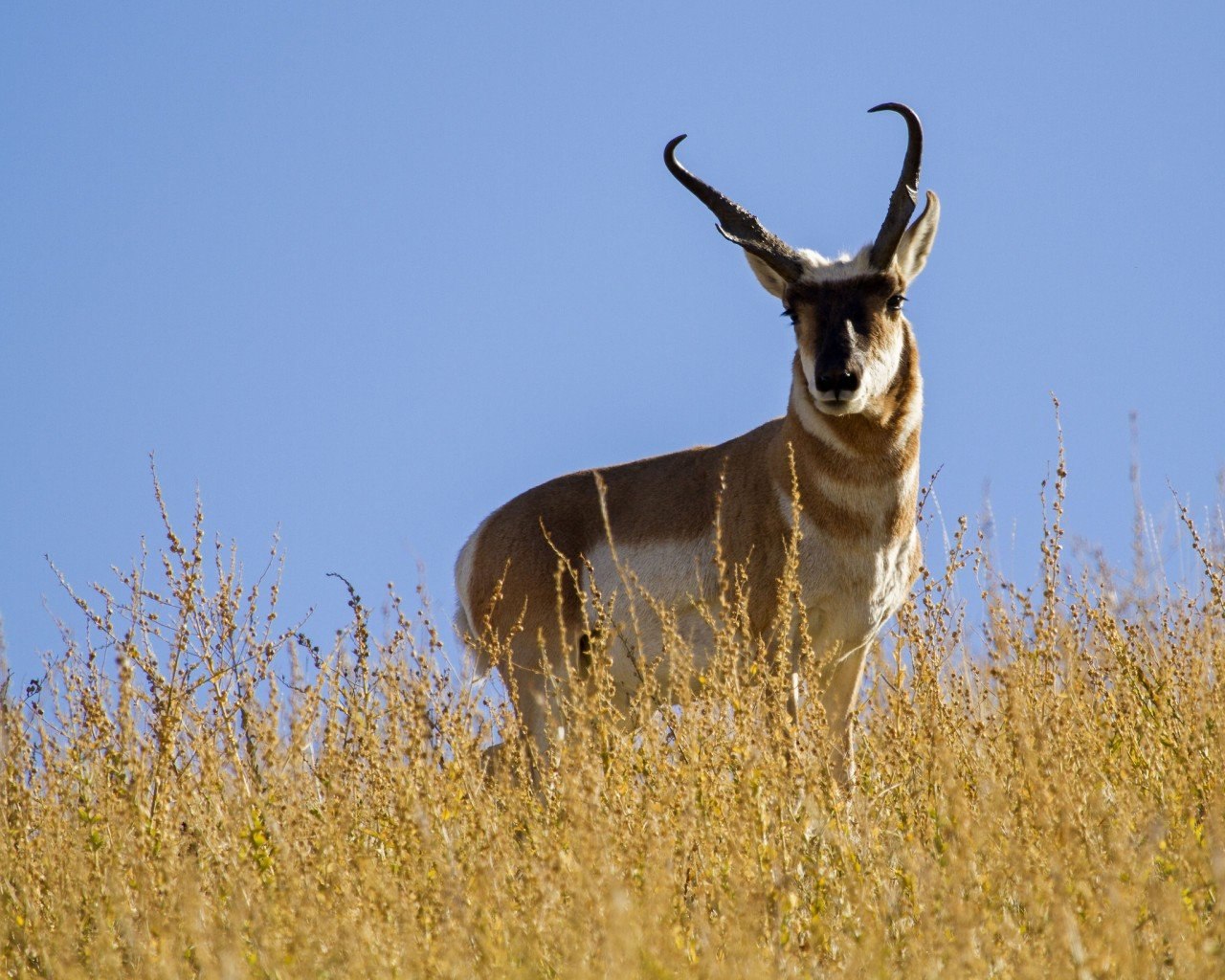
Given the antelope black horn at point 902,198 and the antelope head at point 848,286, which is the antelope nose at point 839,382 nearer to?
the antelope head at point 848,286

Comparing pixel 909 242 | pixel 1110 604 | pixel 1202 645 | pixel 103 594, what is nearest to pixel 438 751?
pixel 103 594

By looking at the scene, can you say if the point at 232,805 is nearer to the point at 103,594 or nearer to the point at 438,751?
the point at 438,751

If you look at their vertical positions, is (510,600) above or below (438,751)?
above

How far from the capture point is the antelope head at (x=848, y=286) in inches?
250

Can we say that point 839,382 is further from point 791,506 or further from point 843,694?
point 843,694

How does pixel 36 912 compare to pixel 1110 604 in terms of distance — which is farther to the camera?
pixel 1110 604

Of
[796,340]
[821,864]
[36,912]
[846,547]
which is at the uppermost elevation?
[796,340]

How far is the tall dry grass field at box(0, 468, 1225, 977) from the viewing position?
11.0 feet

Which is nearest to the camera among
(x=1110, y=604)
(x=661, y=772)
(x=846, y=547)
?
(x=661, y=772)

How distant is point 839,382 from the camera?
6277 mm

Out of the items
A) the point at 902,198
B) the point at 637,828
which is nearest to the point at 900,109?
the point at 902,198

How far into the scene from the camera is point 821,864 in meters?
4.07

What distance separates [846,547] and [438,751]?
2708 mm

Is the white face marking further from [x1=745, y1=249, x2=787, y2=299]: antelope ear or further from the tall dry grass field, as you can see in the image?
the tall dry grass field
